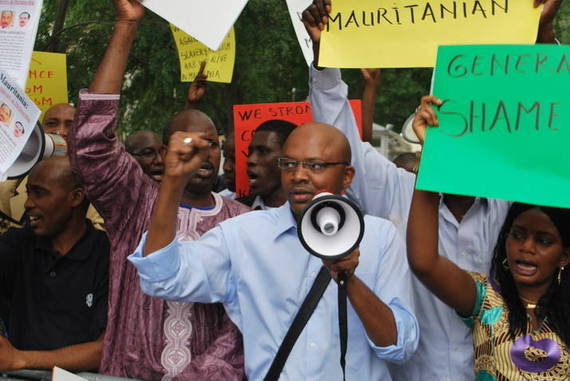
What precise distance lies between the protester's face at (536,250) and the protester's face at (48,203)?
204cm

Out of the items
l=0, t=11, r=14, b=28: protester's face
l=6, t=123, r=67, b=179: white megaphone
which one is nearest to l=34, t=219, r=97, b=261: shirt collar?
l=6, t=123, r=67, b=179: white megaphone

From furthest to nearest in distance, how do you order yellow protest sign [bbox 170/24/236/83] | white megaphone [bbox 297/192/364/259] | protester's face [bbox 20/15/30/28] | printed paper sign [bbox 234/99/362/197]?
yellow protest sign [bbox 170/24/236/83]
printed paper sign [bbox 234/99/362/197]
protester's face [bbox 20/15/30/28]
white megaphone [bbox 297/192/364/259]

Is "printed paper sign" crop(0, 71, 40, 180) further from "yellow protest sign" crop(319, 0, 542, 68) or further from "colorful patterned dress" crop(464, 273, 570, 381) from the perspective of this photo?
"colorful patterned dress" crop(464, 273, 570, 381)

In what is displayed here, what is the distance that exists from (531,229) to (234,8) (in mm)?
1457

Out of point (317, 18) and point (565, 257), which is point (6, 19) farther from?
point (565, 257)

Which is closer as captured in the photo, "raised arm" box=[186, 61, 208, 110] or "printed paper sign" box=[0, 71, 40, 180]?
"printed paper sign" box=[0, 71, 40, 180]

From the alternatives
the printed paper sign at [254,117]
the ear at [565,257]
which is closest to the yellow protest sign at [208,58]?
the printed paper sign at [254,117]

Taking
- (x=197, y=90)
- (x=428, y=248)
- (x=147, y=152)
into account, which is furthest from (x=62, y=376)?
(x=197, y=90)

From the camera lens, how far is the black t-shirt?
3379 millimetres

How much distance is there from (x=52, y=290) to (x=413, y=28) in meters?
1.90

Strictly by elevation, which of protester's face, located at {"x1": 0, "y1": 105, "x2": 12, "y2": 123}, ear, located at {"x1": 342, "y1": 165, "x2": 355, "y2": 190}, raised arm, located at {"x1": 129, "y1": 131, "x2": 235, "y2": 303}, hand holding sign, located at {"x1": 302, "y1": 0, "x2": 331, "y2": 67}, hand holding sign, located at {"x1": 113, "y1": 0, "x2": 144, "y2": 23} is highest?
hand holding sign, located at {"x1": 302, "y1": 0, "x2": 331, "y2": 67}

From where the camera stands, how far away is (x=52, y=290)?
3422mm

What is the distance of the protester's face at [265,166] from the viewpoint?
175 inches

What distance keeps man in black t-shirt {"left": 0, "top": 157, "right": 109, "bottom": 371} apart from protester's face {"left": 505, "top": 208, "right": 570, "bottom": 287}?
1.74m
